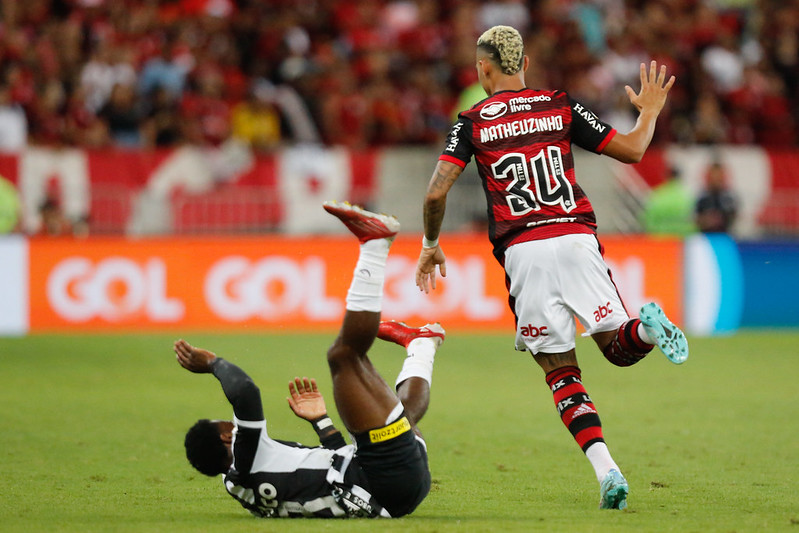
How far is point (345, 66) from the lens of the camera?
20.0m

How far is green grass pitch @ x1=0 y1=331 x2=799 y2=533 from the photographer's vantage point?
5.97m

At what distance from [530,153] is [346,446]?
1.99 metres

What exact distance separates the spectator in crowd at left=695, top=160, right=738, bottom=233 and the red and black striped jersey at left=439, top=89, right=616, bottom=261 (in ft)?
39.7

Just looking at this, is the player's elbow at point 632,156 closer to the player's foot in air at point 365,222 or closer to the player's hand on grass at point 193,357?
the player's foot in air at point 365,222

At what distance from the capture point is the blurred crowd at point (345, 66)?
58.8ft

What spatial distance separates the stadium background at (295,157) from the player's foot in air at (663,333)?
9.57 metres

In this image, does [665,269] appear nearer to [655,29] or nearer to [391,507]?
[655,29]

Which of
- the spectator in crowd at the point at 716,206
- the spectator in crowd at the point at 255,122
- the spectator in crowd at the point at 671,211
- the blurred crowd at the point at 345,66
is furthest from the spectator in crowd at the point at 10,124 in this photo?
the spectator in crowd at the point at 716,206

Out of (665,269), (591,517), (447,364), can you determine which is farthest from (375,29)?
(591,517)

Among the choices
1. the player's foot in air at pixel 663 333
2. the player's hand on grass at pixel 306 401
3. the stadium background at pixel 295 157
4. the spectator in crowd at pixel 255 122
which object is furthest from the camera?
the spectator in crowd at pixel 255 122

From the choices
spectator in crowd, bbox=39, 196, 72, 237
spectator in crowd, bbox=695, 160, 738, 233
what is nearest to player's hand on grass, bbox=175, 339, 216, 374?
spectator in crowd, bbox=39, 196, 72, 237

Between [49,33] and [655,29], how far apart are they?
38.1ft

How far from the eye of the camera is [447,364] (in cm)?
1333

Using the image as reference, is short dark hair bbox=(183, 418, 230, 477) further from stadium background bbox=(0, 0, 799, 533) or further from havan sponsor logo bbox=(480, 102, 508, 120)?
havan sponsor logo bbox=(480, 102, 508, 120)
